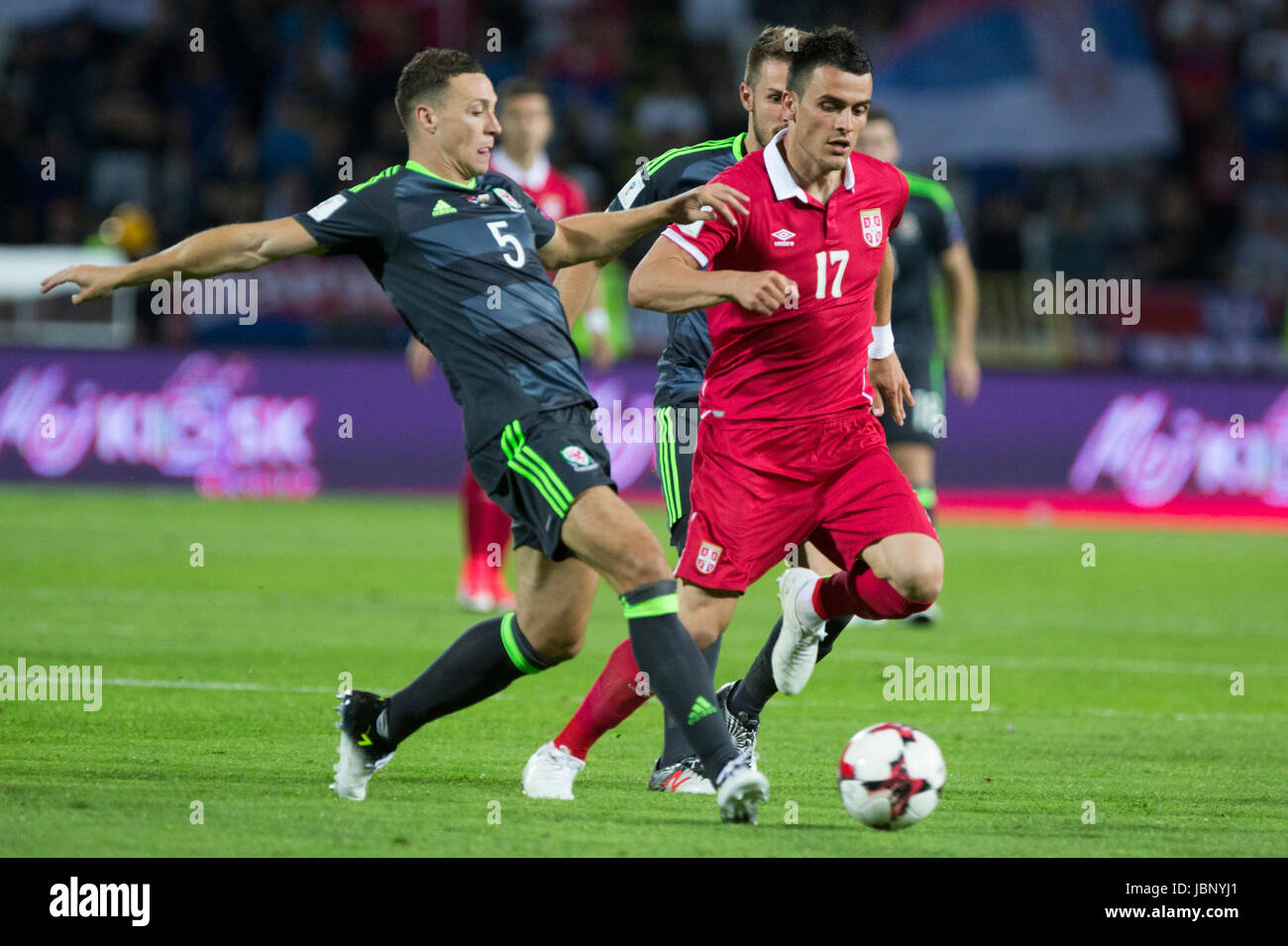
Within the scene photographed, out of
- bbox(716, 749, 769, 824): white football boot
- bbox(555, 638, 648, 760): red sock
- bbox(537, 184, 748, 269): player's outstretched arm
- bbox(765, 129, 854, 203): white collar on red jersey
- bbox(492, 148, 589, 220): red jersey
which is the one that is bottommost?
bbox(716, 749, 769, 824): white football boot

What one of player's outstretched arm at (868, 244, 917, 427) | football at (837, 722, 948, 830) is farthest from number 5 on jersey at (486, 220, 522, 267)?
football at (837, 722, 948, 830)

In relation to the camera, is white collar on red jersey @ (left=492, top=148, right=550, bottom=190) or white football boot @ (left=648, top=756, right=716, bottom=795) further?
white collar on red jersey @ (left=492, top=148, right=550, bottom=190)

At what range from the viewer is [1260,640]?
1040 cm

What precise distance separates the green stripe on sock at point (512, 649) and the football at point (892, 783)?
39.4 inches

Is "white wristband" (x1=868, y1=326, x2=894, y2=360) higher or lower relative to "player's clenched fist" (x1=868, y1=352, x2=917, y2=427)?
higher

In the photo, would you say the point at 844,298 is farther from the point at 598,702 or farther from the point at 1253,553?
the point at 1253,553

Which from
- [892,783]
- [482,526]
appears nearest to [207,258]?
[892,783]

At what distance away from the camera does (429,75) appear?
5.82 metres

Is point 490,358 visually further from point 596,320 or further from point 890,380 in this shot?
point 596,320

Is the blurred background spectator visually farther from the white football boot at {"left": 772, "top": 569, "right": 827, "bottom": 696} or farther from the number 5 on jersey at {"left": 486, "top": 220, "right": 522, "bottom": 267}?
the number 5 on jersey at {"left": 486, "top": 220, "right": 522, "bottom": 267}

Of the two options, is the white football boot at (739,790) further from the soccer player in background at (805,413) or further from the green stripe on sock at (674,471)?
the green stripe on sock at (674,471)

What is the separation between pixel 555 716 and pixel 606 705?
5.88ft

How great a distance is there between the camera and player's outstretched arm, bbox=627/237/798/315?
5363mm

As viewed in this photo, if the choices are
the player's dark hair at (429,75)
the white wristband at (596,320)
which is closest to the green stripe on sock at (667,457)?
the player's dark hair at (429,75)
